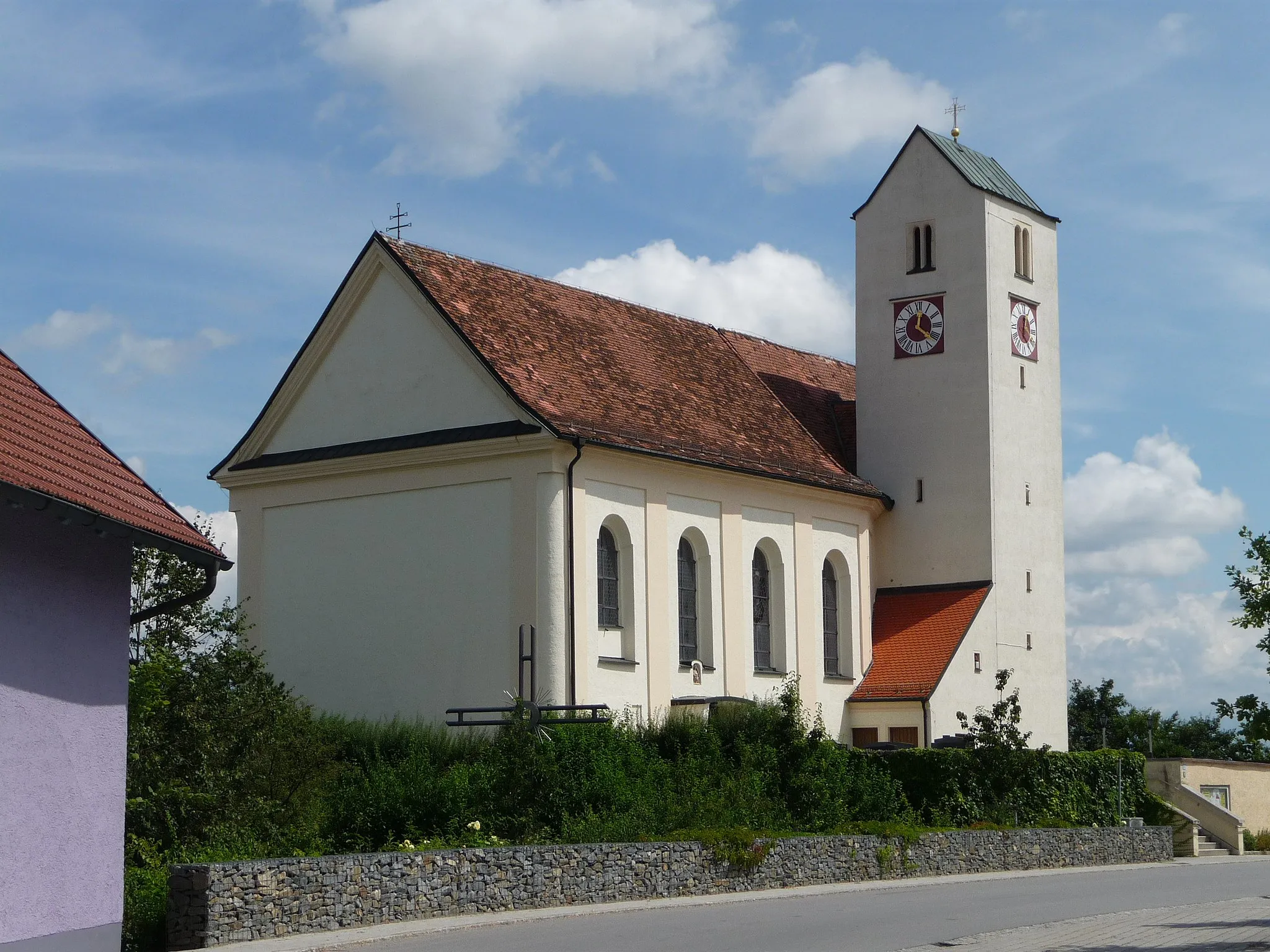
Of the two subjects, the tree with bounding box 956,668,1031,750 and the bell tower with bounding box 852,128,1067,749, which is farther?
the bell tower with bounding box 852,128,1067,749

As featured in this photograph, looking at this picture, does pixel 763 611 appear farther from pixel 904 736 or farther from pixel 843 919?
pixel 843 919

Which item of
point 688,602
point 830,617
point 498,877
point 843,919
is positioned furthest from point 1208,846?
point 498,877

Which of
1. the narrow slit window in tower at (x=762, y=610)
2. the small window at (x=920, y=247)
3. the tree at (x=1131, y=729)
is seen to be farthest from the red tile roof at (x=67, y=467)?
the tree at (x=1131, y=729)

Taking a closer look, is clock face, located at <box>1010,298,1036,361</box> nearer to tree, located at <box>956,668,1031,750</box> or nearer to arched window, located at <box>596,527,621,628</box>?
tree, located at <box>956,668,1031,750</box>

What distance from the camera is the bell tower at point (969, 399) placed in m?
44.3

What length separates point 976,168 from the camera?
46469mm

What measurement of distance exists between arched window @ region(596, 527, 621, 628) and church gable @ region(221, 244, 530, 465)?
338 centimetres

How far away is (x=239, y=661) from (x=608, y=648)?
1083 cm

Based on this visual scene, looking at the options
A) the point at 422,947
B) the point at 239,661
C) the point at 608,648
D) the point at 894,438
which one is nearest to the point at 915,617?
the point at 894,438

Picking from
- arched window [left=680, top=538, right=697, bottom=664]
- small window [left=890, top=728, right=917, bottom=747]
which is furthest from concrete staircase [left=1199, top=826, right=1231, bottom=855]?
arched window [left=680, top=538, right=697, bottom=664]

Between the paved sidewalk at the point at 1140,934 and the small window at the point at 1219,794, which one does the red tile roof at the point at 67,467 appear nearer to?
the paved sidewalk at the point at 1140,934

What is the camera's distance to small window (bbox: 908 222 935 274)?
4581 centimetres

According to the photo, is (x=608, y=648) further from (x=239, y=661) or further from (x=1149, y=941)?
(x=1149, y=941)

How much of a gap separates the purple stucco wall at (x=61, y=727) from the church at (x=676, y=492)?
1783 centimetres
